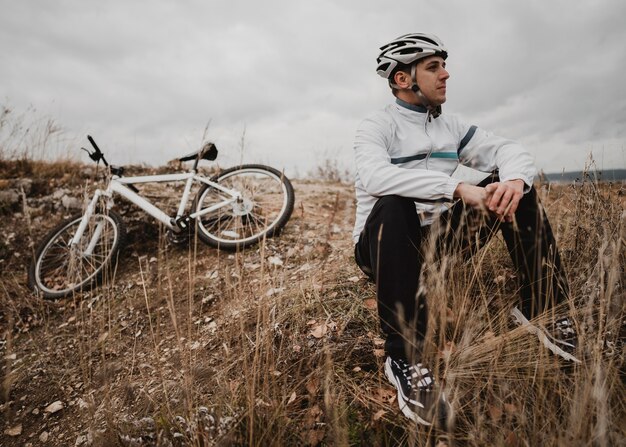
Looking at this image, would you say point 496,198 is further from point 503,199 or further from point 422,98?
point 422,98

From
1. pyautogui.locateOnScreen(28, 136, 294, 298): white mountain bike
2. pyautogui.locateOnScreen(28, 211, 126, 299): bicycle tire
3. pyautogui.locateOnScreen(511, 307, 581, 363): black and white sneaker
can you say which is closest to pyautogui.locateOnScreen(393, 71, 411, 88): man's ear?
pyautogui.locateOnScreen(511, 307, 581, 363): black and white sneaker

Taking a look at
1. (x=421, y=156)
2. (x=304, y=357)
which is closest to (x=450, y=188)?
(x=421, y=156)

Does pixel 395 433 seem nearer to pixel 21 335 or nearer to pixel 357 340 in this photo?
pixel 357 340

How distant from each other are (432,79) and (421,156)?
1.64 feet

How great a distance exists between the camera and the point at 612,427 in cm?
123

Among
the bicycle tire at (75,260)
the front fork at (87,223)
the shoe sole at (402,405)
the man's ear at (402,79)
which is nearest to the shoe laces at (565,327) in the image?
the shoe sole at (402,405)

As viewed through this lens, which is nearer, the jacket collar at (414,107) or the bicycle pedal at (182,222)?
the jacket collar at (414,107)

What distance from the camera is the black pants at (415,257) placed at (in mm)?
1643

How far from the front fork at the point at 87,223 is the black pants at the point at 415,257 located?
3.31 m

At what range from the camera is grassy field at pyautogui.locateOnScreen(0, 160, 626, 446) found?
57.2 inches

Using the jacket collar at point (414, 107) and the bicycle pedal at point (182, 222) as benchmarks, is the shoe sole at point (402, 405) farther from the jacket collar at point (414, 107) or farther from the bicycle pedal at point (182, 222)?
the bicycle pedal at point (182, 222)

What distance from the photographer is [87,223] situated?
3994 mm

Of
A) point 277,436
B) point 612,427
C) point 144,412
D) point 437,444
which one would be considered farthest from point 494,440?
point 144,412

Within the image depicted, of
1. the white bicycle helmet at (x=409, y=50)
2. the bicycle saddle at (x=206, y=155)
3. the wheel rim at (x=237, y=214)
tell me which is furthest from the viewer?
the wheel rim at (x=237, y=214)
